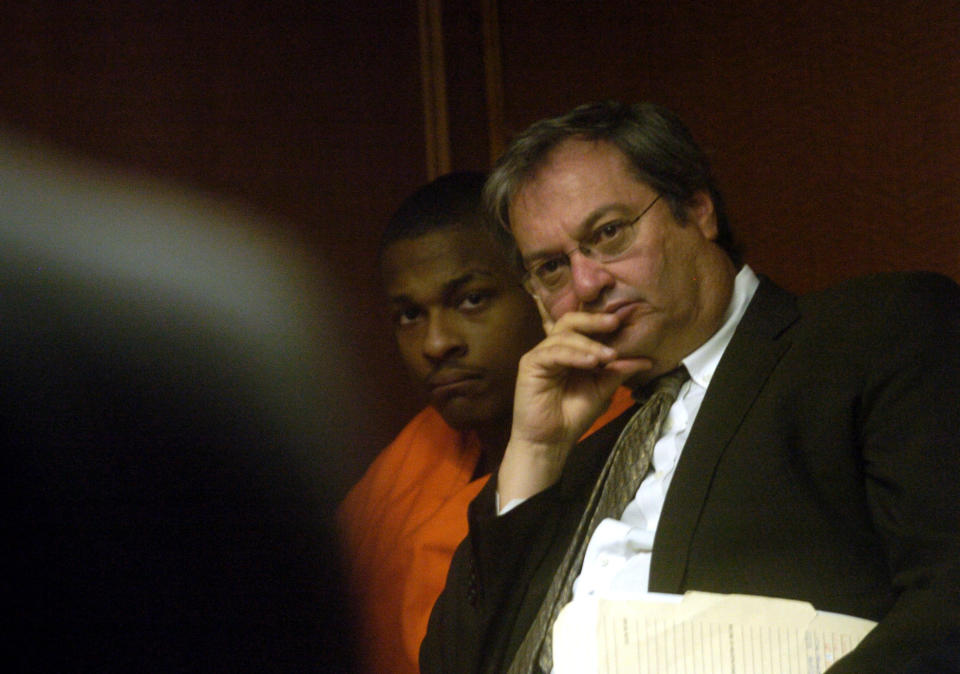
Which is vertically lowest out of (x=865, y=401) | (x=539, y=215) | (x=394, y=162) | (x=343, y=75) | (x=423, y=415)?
(x=423, y=415)

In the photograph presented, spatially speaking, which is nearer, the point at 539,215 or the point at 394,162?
the point at 539,215

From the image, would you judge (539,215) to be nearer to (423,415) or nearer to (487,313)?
(487,313)

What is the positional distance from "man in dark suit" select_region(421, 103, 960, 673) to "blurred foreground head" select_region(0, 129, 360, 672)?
0.28 metres

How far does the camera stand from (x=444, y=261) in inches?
57.9

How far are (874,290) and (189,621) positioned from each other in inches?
33.7

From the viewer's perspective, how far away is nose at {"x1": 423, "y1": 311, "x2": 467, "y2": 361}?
56.7 inches

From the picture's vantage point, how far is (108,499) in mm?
1058

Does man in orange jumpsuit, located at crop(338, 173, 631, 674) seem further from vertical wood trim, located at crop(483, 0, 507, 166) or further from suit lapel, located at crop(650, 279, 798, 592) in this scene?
suit lapel, located at crop(650, 279, 798, 592)

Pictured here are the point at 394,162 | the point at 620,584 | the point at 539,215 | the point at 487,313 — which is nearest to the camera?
the point at 620,584

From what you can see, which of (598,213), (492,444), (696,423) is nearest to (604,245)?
(598,213)

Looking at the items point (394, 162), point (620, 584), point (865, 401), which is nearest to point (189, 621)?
point (620, 584)

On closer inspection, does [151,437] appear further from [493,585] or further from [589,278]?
[589,278]

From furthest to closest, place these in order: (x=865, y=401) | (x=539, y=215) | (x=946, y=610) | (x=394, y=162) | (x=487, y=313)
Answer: (x=394, y=162), (x=487, y=313), (x=539, y=215), (x=865, y=401), (x=946, y=610)

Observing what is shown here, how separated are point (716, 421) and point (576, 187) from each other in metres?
0.35
